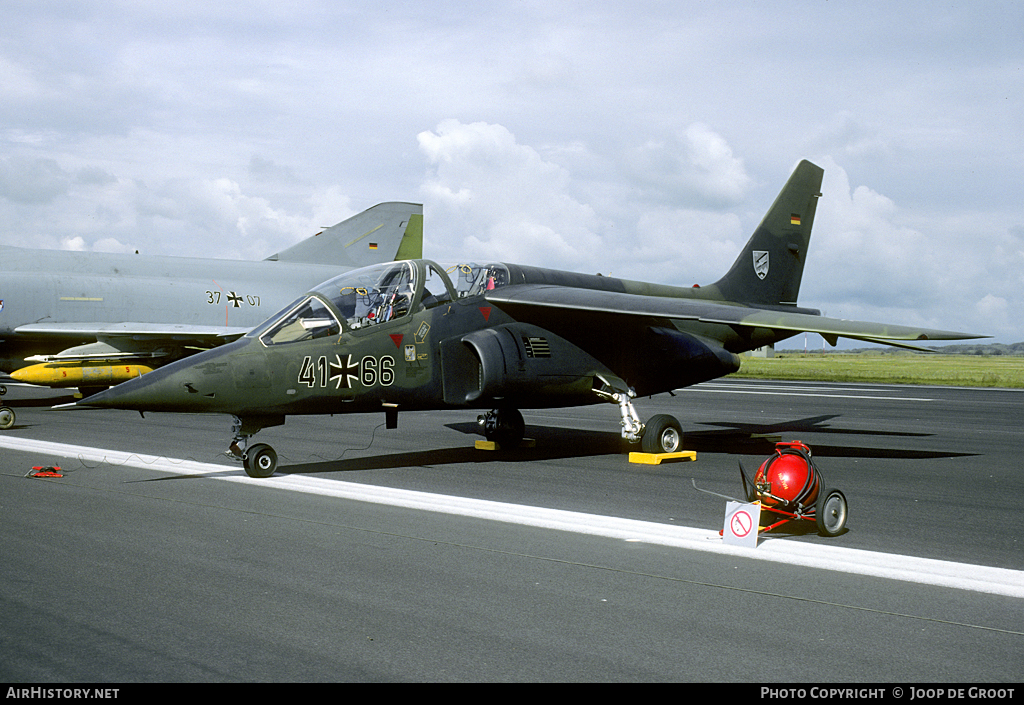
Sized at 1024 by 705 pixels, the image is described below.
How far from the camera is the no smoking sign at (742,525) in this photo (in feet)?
21.9

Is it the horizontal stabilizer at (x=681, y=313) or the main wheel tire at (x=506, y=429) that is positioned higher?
the horizontal stabilizer at (x=681, y=313)

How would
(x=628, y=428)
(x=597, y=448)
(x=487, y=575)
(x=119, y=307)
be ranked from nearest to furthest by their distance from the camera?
(x=487, y=575)
(x=628, y=428)
(x=597, y=448)
(x=119, y=307)

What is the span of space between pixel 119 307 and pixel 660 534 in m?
22.3

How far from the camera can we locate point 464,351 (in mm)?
11430

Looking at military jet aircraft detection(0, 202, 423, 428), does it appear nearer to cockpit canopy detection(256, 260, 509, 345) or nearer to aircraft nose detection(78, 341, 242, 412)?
cockpit canopy detection(256, 260, 509, 345)

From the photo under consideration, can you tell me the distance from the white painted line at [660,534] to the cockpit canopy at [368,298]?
1817 mm

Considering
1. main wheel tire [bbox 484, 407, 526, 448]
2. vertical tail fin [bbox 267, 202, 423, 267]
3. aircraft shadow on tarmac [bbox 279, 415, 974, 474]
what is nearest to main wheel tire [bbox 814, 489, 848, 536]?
aircraft shadow on tarmac [bbox 279, 415, 974, 474]

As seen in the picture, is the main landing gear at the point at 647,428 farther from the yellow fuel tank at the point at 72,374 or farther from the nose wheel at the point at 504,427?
the yellow fuel tank at the point at 72,374

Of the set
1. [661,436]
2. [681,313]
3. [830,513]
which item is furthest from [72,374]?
[830,513]

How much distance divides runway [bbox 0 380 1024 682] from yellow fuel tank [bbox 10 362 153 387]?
9.27 metres

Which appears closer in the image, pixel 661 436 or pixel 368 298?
pixel 368 298

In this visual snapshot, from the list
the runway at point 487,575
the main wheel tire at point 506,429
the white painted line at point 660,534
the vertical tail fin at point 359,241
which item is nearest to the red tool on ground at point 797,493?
the runway at point 487,575

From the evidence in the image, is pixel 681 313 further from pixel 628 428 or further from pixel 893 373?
pixel 893 373
